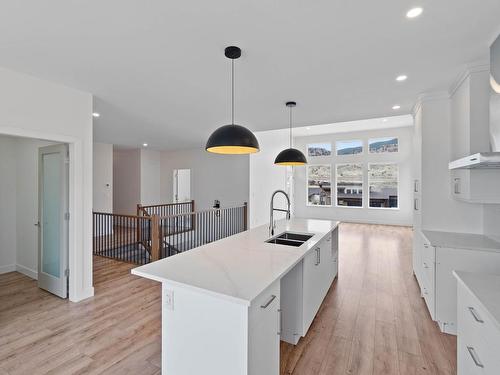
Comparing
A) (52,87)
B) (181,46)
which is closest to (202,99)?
(181,46)

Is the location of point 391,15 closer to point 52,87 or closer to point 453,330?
point 453,330

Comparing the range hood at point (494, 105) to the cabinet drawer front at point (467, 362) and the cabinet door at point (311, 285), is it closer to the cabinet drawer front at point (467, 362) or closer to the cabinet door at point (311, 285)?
the cabinet drawer front at point (467, 362)

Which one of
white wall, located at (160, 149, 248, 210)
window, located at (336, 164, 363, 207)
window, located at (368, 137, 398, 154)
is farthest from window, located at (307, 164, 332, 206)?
white wall, located at (160, 149, 248, 210)

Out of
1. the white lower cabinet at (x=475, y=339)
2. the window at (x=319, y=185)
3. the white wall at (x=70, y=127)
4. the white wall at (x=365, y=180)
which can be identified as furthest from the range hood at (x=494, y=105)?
the window at (x=319, y=185)

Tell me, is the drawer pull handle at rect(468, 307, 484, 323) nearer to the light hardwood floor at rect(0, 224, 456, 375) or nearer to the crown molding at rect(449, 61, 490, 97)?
the light hardwood floor at rect(0, 224, 456, 375)

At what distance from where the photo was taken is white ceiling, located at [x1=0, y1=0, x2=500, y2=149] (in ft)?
5.71

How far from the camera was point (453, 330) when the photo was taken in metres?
2.50

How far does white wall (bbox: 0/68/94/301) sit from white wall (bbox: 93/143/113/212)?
483 centimetres

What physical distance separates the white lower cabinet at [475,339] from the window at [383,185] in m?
8.08

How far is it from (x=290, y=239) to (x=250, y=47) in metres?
2.20

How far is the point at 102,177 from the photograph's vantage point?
7.66 meters

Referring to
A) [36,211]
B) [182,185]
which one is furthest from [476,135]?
[182,185]

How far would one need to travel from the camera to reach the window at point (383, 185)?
8.85 m

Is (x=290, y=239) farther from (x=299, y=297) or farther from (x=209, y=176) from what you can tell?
(x=209, y=176)
